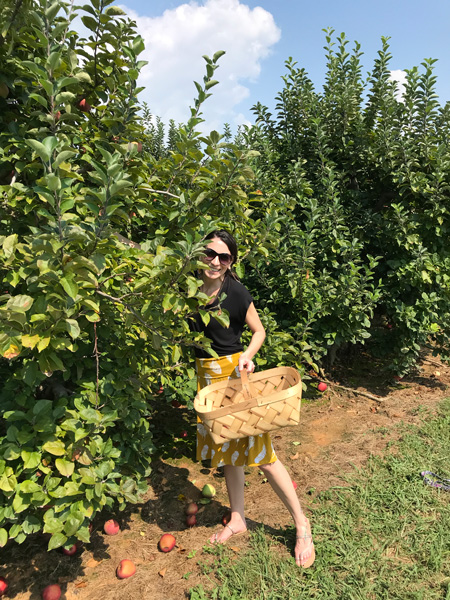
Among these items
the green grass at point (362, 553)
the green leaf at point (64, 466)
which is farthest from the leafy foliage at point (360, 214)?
the green leaf at point (64, 466)

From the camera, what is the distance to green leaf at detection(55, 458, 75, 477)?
1896 millimetres

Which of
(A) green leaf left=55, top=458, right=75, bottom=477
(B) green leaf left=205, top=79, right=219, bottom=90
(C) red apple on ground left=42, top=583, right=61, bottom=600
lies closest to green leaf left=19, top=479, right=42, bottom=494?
(A) green leaf left=55, top=458, right=75, bottom=477

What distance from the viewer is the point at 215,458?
2.53 meters

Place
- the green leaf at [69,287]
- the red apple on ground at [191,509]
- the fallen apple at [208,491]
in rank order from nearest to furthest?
the green leaf at [69,287], the red apple on ground at [191,509], the fallen apple at [208,491]

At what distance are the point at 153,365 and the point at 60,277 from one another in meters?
1.21

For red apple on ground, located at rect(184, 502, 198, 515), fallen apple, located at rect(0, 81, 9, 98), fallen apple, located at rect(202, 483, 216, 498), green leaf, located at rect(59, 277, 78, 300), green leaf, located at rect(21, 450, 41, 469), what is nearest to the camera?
green leaf, located at rect(59, 277, 78, 300)

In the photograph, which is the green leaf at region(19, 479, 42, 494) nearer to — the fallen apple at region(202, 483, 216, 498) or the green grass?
the green grass

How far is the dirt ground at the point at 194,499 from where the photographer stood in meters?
2.43

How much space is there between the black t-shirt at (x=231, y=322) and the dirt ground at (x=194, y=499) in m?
1.30

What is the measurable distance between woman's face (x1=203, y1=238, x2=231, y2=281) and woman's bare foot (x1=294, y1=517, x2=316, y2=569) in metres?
1.60

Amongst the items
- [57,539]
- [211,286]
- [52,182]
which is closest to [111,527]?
[57,539]

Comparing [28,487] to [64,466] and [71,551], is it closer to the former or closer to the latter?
[64,466]

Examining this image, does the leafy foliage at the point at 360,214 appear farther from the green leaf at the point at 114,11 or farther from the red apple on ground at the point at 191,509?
the green leaf at the point at 114,11

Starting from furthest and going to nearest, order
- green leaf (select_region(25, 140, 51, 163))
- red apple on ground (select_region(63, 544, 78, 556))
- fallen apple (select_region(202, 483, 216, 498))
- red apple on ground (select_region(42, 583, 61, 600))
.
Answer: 1. fallen apple (select_region(202, 483, 216, 498))
2. red apple on ground (select_region(63, 544, 78, 556))
3. red apple on ground (select_region(42, 583, 61, 600))
4. green leaf (select_region(25, 140, 51, 163))
